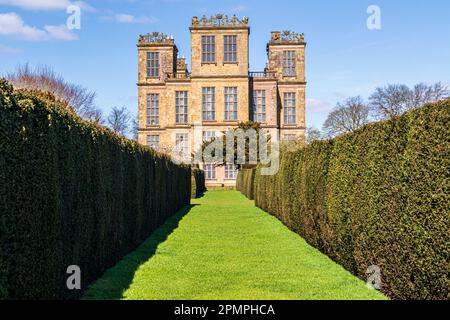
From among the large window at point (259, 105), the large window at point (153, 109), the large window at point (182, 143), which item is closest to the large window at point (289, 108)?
the large window at point (259, 105)

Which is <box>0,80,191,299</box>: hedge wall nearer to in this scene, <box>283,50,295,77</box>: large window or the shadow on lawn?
the shadow on lawn

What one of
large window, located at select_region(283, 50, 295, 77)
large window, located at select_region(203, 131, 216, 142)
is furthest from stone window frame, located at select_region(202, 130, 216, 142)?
large window, located at select_region(283, 50, 295, 77)

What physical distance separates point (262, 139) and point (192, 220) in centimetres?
2242

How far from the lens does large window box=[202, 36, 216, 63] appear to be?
44.6m

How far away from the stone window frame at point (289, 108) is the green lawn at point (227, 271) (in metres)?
36.3

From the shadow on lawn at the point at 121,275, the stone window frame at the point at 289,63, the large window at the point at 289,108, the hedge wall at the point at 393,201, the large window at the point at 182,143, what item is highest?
the stone window frame at the point at 289,63

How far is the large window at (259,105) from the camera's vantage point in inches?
1813

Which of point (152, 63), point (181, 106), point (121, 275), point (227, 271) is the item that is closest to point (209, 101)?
point (181, 106)

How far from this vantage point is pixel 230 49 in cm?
4462

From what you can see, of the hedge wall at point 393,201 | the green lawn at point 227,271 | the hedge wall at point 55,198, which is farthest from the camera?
the green lawn at point 227,271

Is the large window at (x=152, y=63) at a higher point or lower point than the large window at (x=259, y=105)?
higher

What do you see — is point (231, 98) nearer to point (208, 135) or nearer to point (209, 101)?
point (209, 101)

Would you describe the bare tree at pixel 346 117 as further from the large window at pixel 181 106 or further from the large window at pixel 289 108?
the large window at pixel 181 106
